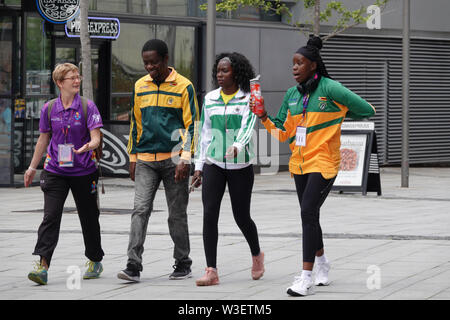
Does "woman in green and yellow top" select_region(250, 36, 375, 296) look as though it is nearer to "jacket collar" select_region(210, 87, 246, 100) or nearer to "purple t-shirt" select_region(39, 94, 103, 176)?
"jacket collar" select_region(210, 87, 246, 100)

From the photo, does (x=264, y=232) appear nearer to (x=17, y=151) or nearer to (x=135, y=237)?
(x=135, y=237)

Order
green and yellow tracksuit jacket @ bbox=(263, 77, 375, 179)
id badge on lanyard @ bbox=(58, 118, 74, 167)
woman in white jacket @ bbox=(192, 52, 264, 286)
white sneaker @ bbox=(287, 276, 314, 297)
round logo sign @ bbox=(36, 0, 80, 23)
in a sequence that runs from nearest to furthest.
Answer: white sneaker @ bbox=(287, 276, 314, 297)
green and yellow tracksuit jacket @ bbox=(263, 77, 375, 179)
woman in white jacket @ bbox=(192, 52, 264, 286)
id badge on lanyard @ bbox=(58, 118, 74, 167)
round logo sign @ bbox=(36, 0, 80, 23)

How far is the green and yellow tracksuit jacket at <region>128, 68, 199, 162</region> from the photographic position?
24.7 ft

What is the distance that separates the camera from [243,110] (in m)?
7.38

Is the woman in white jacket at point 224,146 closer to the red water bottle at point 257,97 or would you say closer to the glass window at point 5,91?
the red water bottle at point 257,97

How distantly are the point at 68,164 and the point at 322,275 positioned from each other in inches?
83.0

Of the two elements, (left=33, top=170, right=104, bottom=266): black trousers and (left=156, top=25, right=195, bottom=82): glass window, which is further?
(left=156, top=25, right=195, bottom=82): glass window

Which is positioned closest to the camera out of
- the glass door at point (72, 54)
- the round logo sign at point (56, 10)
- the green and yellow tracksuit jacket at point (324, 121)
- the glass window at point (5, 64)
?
the green and yellow tracksuit jacket at point (324, 121)

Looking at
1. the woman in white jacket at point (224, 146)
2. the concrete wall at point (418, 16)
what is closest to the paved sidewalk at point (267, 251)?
the woman in white jacket at point (224, 146)

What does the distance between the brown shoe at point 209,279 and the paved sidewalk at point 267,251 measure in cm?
7

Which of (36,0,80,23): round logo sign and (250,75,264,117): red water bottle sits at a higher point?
(36,0,80,23): round logo sign

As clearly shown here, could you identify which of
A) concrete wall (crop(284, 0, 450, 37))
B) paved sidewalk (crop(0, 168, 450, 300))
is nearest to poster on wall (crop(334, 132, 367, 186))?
paved sidewalk (crop(0, 168, 450, 300))

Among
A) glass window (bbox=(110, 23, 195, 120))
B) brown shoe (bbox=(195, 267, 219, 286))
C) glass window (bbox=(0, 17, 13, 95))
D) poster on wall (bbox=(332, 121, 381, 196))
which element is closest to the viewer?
brown shoe (bbox=(195, 267, 219, 286))

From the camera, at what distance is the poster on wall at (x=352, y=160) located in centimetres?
1595
